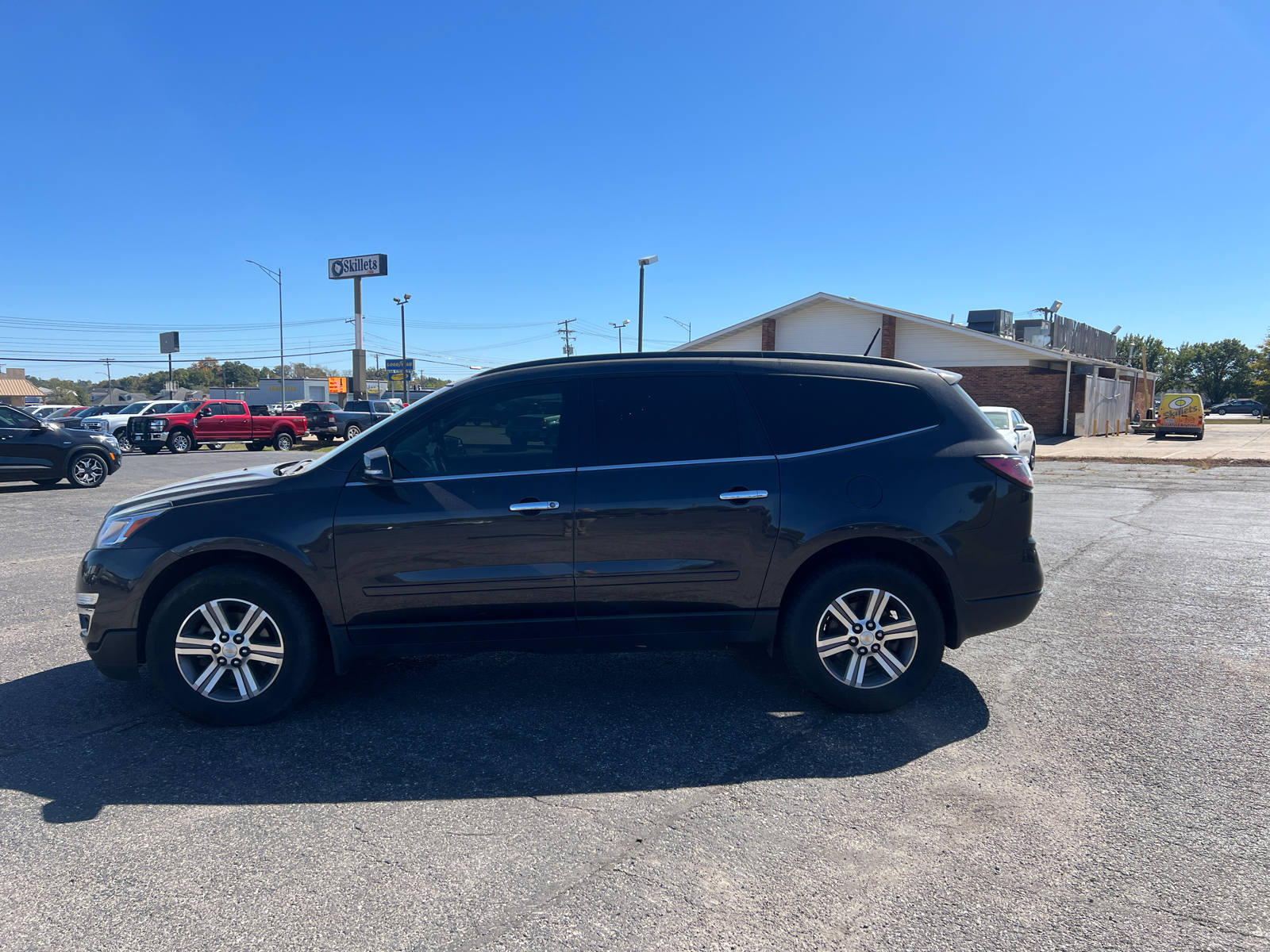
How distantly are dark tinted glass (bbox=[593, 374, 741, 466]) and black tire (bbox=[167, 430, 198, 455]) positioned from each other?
28510 millimetres

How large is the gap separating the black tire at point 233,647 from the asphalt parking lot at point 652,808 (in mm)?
159

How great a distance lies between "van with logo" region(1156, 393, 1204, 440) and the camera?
35.5 metres

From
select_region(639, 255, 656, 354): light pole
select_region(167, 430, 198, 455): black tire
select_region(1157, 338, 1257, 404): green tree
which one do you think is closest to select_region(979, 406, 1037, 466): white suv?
select_region(639, 255, 656, 354): light pole

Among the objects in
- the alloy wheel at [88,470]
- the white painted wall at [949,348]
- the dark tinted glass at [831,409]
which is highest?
the white painted wall at [949,348]

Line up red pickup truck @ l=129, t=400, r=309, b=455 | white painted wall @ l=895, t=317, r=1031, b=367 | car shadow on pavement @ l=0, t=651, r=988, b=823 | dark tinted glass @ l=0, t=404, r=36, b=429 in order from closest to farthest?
car shadow on pavement @ l=0, t=651, r=988, b=823 < dark tinted glass @ l=0, t=404, r=36, b=429 < red pickup truck @ l=129, t=400, r=309, b=455 < white painted wall @ l=895, t=317, r=1031, b=367

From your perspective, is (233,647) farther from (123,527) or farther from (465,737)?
(465,737)

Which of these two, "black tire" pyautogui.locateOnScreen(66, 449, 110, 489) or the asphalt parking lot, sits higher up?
"black tire" pyautogui.locateOnScreen(66, 449, 110, 489)

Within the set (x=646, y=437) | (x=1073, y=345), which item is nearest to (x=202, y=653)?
(x=646, y=437)

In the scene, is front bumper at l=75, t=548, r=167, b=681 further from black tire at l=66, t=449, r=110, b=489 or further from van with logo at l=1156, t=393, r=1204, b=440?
van with logo at l=1156, t=393, r=1204, b=440

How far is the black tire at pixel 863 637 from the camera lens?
4.20 m

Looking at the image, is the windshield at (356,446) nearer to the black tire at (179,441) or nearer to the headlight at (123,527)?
the headlight at (123,527)

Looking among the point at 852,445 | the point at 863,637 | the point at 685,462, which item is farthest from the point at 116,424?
the point at 863,637

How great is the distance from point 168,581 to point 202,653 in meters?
0.43

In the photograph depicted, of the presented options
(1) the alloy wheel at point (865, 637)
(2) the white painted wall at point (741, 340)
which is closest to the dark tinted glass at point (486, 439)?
(1) the alloy wheel at point (865, 637)
